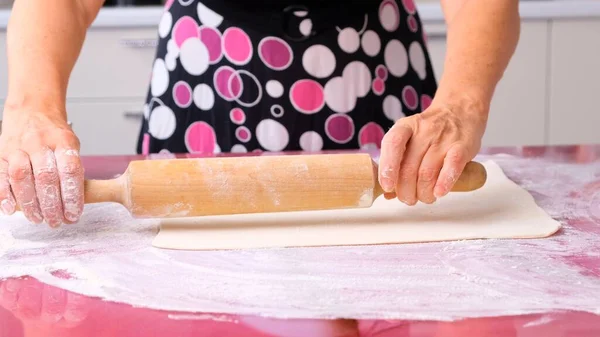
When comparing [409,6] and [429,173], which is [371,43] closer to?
[409,6]

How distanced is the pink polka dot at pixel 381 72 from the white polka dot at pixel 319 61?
3.2 inches

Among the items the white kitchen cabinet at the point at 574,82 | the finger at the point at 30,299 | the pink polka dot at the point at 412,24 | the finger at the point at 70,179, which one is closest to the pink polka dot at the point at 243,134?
the pink polka dot at the point at 412,24

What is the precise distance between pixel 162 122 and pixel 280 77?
22cm

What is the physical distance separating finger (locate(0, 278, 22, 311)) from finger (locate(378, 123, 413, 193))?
36 cm

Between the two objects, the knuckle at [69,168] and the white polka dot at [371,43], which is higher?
the knuckle at [69,168]

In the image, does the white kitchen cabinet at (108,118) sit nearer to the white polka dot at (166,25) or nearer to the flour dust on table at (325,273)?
the white polka dot at (166,25)

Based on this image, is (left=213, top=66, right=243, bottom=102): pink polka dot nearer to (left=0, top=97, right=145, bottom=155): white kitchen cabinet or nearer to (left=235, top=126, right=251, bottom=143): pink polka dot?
(left=235, top=126, right=251, bottom=143): pink polka dot

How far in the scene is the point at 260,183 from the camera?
2.54ft

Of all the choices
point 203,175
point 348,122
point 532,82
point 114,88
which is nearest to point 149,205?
point 203,175

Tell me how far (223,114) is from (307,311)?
2.23ft

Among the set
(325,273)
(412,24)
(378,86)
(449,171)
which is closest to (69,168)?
(325,273)

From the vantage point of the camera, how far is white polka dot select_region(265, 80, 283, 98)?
1165mm

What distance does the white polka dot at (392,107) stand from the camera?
4.01 feet

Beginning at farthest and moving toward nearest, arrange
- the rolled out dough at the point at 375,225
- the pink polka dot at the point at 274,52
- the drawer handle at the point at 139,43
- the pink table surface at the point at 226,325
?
the drawer handle at the point at 139,43, the pink polka dot at the point at 274,52, the rolled out dough at the point at 375,225, the pink table surface at the point at 226,325
